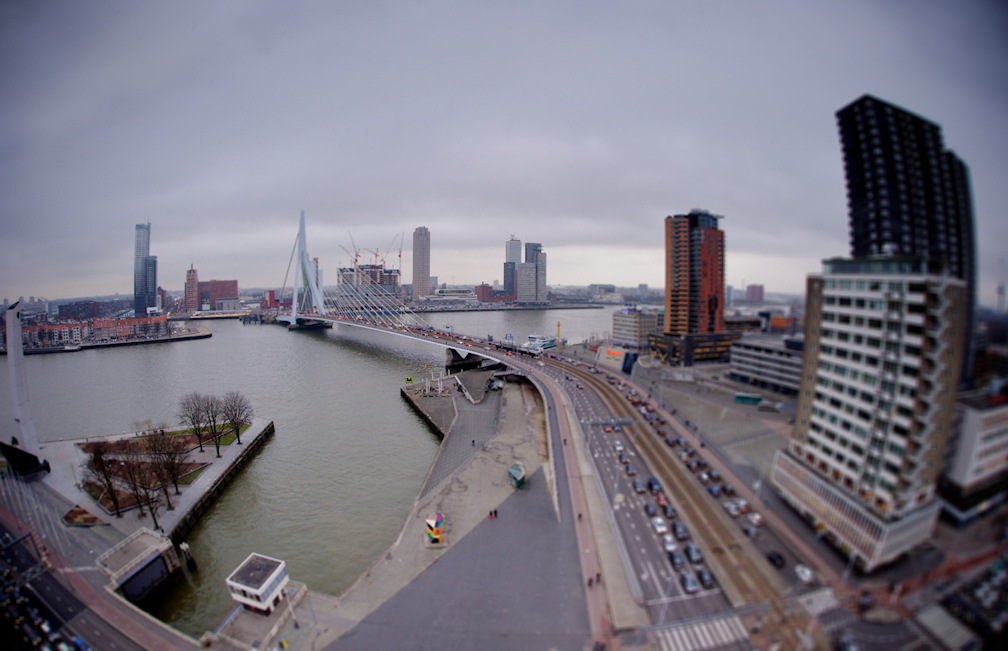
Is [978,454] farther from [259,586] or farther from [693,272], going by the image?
[693,272]

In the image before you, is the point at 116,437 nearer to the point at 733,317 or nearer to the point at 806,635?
the point at 806,635

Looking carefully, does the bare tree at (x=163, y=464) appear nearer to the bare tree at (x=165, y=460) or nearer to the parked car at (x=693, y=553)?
the bare tree at (x=165, y=460)

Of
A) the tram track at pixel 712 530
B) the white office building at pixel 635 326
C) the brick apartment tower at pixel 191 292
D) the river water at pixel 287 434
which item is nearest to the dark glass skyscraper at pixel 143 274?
the brick apartment tower at pixel 191 292

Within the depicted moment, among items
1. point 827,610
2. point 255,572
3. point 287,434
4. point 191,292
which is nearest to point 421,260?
point 191,292

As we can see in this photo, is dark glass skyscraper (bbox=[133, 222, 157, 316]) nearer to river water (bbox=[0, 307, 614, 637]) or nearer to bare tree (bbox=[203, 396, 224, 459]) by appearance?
river water (bbox=[0, 307, 614, 637])

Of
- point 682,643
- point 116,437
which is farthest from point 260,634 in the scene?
point 116,437

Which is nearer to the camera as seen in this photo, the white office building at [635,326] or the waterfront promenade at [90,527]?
the waterfront promenade at [90,527]

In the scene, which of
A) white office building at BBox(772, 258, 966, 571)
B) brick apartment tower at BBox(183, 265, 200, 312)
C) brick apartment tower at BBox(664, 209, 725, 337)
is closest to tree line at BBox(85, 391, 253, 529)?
white office building at BBox(772, 258, 966, 571)
